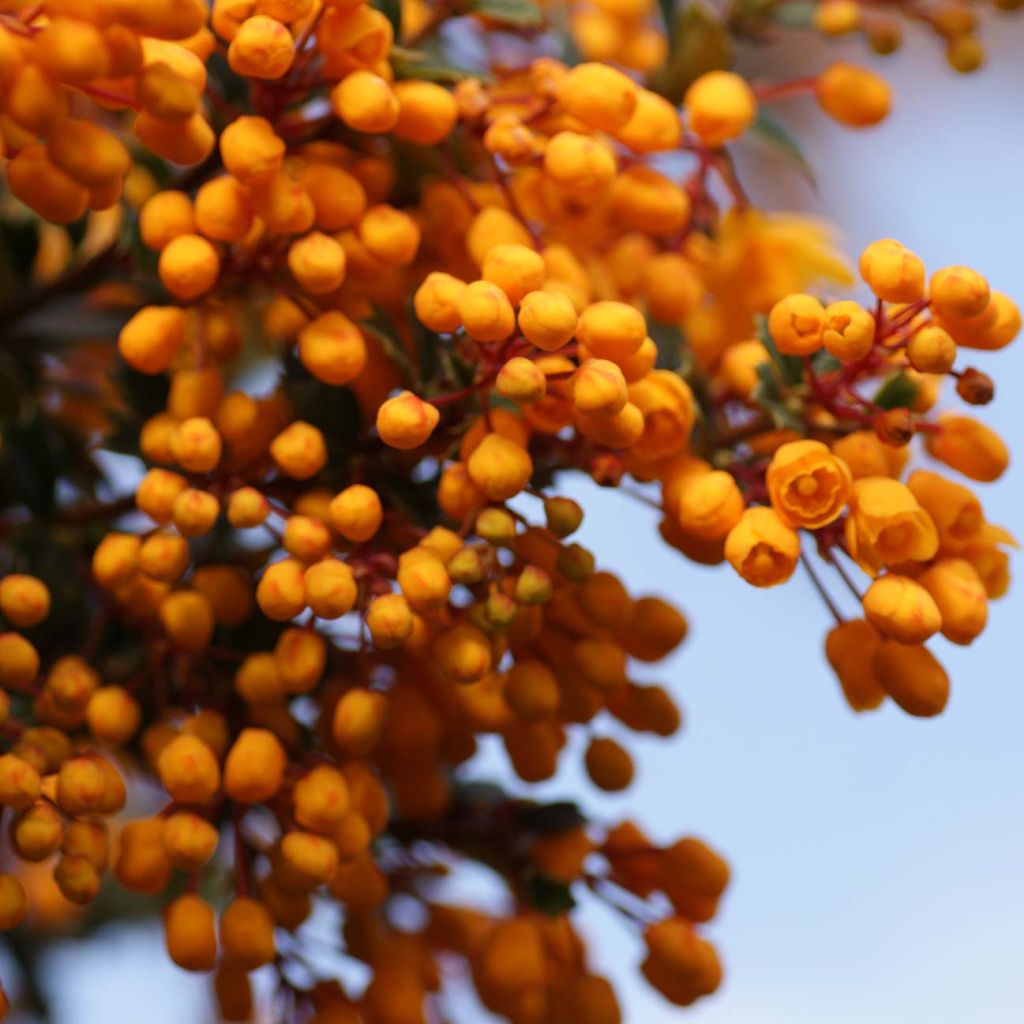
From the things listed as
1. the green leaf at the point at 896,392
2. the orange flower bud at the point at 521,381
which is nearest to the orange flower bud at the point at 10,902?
the orange flower bud at the point at 521,381

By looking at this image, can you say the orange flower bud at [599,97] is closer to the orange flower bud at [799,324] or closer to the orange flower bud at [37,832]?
the orange flower bud at [799,324]

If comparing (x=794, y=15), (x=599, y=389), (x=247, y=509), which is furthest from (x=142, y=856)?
(x=794, y=15)

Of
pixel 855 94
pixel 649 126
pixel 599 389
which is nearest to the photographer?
pixel 599 389

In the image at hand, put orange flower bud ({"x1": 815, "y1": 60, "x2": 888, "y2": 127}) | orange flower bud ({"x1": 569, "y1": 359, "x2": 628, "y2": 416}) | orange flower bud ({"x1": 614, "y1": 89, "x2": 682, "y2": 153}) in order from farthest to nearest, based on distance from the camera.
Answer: orange flower bud ({"x1": 815, "y1": 60, "x2": 888, "y2": 127})
orange flower bud ({"x1": 614, "y1": 89, "x2": 682, "y2": 153})
orange flower bud ({"x1": 569, "y1": 359, "x2": 628, "y2": 416})

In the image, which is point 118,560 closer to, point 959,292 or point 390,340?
point 390,340

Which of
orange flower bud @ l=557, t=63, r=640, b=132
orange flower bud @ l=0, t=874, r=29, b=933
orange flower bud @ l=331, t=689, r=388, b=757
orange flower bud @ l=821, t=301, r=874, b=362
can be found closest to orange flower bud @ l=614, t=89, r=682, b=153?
orange flower bud @ l=557, t=63, r=640, b=132

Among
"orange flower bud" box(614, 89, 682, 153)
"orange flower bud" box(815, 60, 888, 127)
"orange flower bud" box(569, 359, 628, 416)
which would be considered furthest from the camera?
"orange flower bud" box(815, 60, 888, 127)

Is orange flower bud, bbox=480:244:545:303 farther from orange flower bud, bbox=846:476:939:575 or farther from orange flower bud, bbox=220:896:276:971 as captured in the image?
orange flower bud, bbox=220:896:276:971
